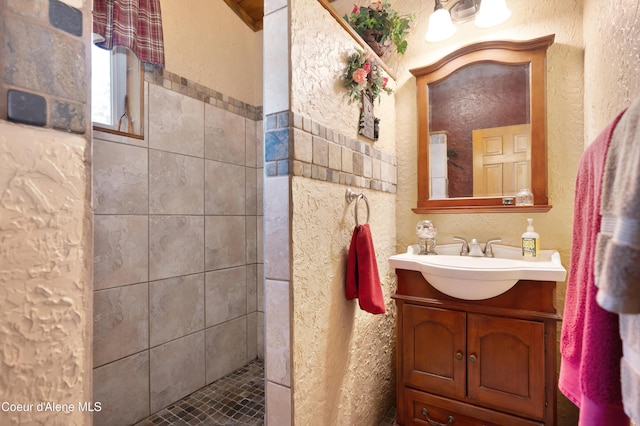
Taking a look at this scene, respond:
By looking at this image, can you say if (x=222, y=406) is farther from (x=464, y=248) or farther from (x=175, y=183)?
(x=464, y=248)

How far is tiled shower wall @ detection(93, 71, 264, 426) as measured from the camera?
148 cm

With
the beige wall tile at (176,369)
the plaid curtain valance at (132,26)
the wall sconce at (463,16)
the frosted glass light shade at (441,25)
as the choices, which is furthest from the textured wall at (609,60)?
the beige wall tile at (176,369)

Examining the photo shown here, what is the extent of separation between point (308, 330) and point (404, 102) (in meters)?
1.47

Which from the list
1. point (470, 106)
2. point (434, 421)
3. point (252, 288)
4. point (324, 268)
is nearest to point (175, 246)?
point (252, 288)

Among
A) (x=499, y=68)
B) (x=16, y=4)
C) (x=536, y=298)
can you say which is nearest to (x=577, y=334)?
(x=536, y=298)

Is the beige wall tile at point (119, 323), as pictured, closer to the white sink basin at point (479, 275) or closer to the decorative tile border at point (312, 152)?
the decorative tile border at point (312, 152)

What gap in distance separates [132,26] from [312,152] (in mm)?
1186

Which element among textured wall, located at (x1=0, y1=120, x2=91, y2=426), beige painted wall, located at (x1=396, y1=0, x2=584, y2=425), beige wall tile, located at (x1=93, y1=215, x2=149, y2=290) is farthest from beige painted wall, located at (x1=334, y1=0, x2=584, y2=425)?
textured wall, located at (x1=0, y1=120, x2=91, y2=426)

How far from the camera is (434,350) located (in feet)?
4.67

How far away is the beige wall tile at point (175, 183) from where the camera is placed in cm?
166

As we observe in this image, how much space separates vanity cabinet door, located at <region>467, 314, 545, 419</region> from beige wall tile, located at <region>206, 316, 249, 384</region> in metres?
1.45

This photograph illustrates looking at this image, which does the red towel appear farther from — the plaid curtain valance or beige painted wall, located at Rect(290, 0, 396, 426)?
the plaid curtain valance

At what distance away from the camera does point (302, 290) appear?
1047 millimetres

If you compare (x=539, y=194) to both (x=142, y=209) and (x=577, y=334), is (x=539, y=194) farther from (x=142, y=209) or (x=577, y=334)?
(x=142, y=209)
